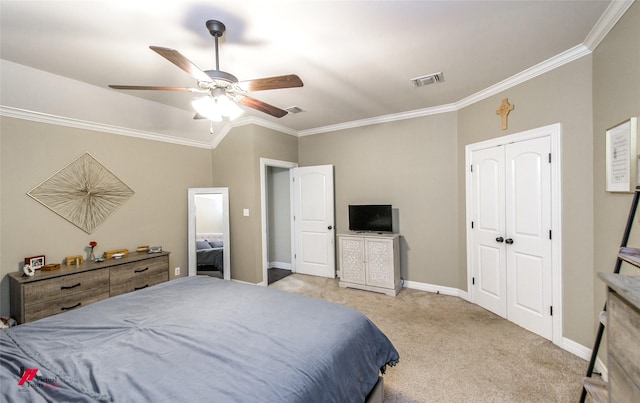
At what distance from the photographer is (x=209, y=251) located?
13.8 ft

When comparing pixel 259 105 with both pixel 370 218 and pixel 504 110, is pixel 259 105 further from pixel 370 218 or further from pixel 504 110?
pixel 504 110

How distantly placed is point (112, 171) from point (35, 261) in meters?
1.27

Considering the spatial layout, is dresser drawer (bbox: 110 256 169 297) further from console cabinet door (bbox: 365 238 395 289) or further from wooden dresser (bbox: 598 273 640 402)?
wooden dresser (bbox: 598 273 640 402)

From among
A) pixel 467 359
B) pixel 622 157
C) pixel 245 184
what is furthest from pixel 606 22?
pixel 245 184

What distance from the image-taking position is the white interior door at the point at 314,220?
182 inches

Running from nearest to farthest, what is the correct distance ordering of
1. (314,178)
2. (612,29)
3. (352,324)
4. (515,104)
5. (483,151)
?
(352,324)
(612,29)
(515,104)
(483,151)
(314,178)

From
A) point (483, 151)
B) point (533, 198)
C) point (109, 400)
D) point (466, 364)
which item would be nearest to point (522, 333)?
point (466, 364)

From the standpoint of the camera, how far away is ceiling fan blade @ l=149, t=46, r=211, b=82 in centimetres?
146

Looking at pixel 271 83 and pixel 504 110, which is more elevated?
pixel 504 110

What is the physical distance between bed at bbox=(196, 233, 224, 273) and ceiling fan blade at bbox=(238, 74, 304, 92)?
293 cm

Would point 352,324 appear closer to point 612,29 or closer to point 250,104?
point 250,104

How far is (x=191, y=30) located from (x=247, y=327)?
2205 mm

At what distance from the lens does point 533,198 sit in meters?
2.69

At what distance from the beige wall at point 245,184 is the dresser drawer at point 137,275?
42.9 inches
